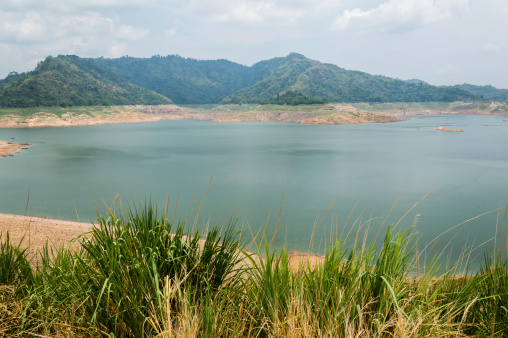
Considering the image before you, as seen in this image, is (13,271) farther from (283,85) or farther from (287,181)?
(283,85)

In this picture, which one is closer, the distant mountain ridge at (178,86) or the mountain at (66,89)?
the mountain at (66,89)

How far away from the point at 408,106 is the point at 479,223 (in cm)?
9664

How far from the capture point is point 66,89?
7394 centimetres

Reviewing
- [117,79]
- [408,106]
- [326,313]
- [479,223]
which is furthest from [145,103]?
[326,313]

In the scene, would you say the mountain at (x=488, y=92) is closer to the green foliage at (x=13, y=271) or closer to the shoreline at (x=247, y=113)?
the shoreline at (x=247, y=113)

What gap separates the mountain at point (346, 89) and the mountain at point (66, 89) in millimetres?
29086

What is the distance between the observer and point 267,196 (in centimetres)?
1545

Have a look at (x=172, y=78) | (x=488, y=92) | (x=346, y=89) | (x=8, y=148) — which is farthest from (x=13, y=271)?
(x=488, y=92)

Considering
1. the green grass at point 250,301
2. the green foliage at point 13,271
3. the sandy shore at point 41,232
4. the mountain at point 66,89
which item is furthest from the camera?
the mountain at point 66,89

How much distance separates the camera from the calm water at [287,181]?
12.2 metres

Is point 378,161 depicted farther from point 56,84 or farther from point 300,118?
point 56,84

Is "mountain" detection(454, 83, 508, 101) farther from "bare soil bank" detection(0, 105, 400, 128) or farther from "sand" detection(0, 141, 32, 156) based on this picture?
"sand" detection(0, 141, 32, 156)

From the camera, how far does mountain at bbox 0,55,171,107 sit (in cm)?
6331

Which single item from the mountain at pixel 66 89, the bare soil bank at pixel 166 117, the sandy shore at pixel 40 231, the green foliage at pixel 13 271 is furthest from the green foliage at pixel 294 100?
the green foliage at pixel 13 271
